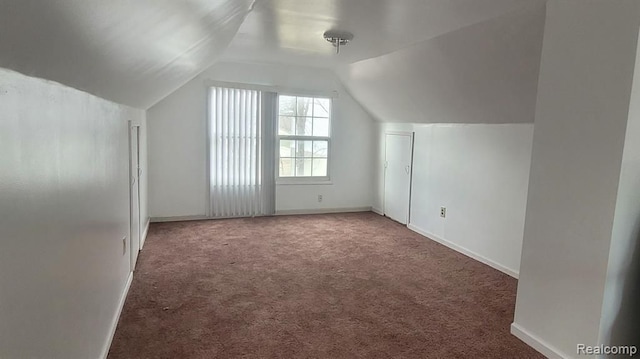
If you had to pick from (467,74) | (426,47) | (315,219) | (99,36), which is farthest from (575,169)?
(315,219)

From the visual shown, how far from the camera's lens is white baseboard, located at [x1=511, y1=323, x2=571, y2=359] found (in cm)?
226

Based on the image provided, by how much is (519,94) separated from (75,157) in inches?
123

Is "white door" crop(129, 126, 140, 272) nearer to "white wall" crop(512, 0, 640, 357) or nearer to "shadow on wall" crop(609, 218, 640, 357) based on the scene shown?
"white wall" crop(512, 0, 640, 357)

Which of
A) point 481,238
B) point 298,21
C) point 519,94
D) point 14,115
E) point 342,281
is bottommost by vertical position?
point 342,281

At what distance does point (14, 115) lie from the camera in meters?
0.97

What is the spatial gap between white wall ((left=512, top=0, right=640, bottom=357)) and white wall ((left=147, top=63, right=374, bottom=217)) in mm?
3684

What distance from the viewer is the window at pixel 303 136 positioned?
5.70 metres

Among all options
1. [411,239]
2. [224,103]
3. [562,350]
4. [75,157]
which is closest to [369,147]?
[411,239]

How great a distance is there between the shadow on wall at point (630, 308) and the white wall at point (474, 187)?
4.70 ft

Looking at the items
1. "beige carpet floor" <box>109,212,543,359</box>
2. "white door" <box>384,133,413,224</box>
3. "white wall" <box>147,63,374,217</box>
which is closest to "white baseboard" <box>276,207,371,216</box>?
"white wall" <box>147,63,374,217</box>

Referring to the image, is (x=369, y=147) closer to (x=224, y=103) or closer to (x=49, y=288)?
(x=224, y=103)
